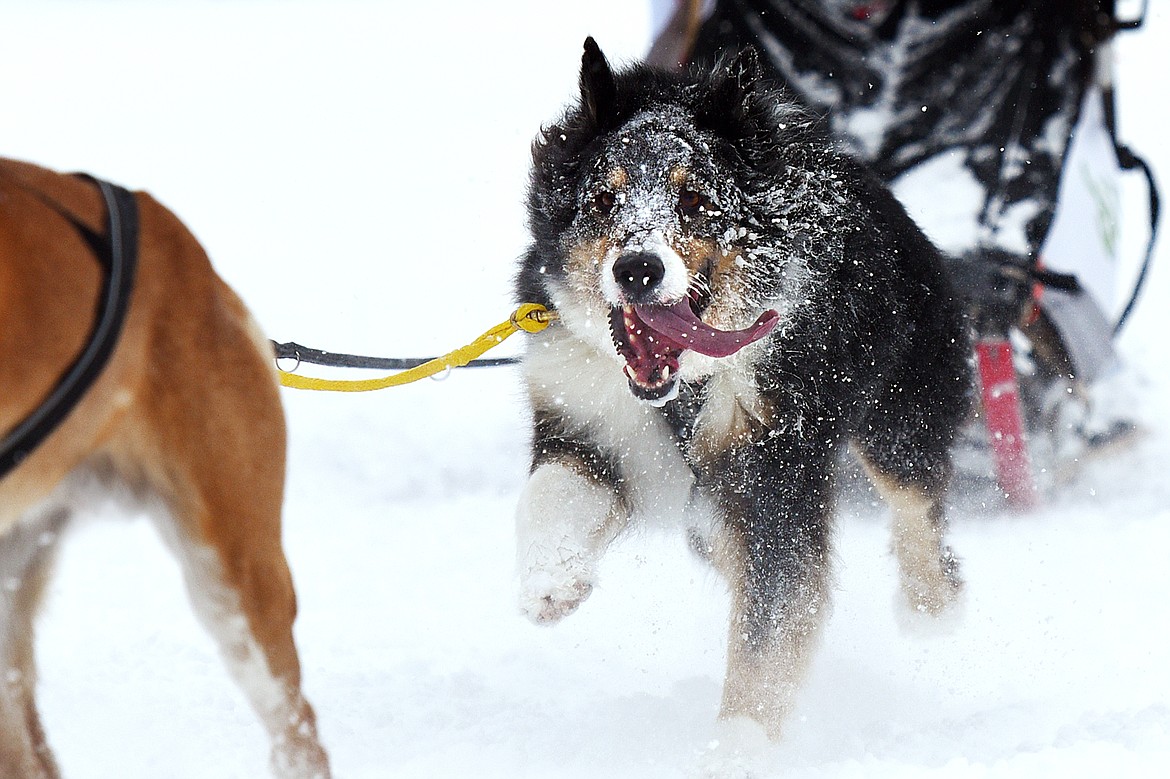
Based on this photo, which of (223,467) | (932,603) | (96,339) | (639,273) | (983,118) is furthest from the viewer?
(983,118)

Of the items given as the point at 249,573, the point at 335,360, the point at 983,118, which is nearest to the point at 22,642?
the point at 249,573

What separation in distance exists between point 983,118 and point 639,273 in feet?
8.10

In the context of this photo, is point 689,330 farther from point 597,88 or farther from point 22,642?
point 22,642

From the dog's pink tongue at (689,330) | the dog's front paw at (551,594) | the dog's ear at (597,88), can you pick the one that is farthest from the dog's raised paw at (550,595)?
the dog's ear at (597,88)

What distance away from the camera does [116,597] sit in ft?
12.1

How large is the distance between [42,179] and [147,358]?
31 centimetres

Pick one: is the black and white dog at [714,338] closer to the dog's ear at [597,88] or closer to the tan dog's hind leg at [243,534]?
the dog's ear at [597,88]

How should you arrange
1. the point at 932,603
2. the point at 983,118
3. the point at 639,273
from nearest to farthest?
1. the point at 639,273
2. the point at 932,603
3. the point at 983,118

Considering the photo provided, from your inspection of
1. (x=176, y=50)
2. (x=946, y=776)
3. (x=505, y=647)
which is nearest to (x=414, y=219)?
(x=176, y=50)

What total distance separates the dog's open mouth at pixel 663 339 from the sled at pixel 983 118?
5.88 ft

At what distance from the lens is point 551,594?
294 centimetres

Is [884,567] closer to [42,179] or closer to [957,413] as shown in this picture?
[957,413]

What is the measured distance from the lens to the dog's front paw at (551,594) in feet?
9.64

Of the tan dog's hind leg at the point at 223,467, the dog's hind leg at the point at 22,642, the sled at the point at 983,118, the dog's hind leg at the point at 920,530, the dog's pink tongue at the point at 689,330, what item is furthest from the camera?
the sled at the point at 983,118
